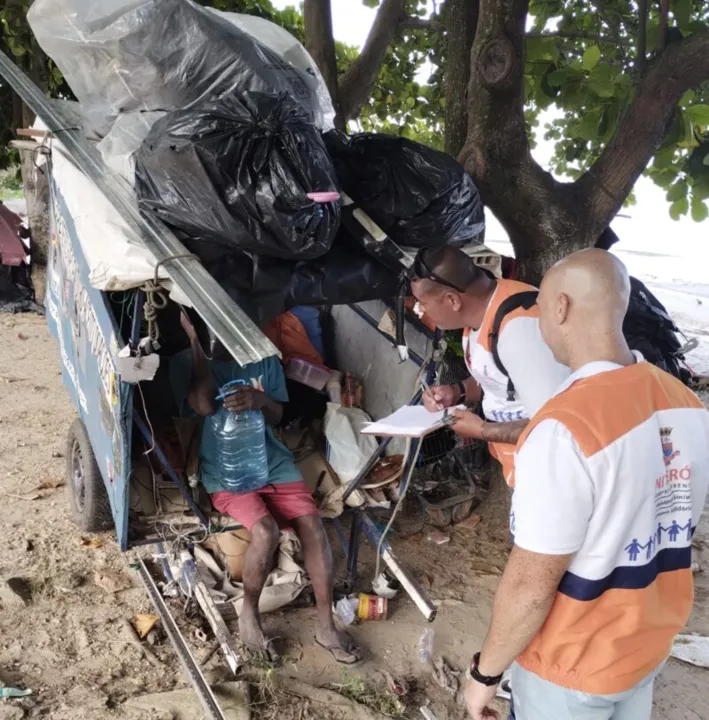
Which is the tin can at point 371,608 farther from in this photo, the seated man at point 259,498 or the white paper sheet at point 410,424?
the white paper sheet at point 410,424

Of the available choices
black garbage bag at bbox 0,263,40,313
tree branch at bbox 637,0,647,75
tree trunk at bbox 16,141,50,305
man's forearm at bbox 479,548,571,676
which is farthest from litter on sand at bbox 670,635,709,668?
black garbage bag at bbox 0,263,40,313

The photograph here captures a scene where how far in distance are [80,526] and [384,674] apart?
1833 mm

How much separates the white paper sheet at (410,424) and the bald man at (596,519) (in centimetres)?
Result: 105

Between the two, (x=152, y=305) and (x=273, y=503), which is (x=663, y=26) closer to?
(x=152, y=305)

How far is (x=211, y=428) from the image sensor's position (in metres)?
3.31

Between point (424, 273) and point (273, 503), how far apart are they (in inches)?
57.3

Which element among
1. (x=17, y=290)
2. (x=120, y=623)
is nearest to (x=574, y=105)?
(x=120, y=623)

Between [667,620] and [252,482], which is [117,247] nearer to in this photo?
[252,482]

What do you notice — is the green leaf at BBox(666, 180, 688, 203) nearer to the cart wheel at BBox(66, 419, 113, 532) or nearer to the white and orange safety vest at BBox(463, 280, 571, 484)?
the white and orange safety vest at BBox(463, 280, 571, 484)

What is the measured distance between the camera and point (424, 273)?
2633mm

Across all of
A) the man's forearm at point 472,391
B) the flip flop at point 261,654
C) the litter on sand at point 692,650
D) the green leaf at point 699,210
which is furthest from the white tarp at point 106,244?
the green leaf at point 699,210

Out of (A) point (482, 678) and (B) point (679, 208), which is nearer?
(A) point (482, 678)

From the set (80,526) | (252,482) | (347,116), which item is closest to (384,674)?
(252,482)

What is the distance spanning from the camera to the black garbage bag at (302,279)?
283 cm
